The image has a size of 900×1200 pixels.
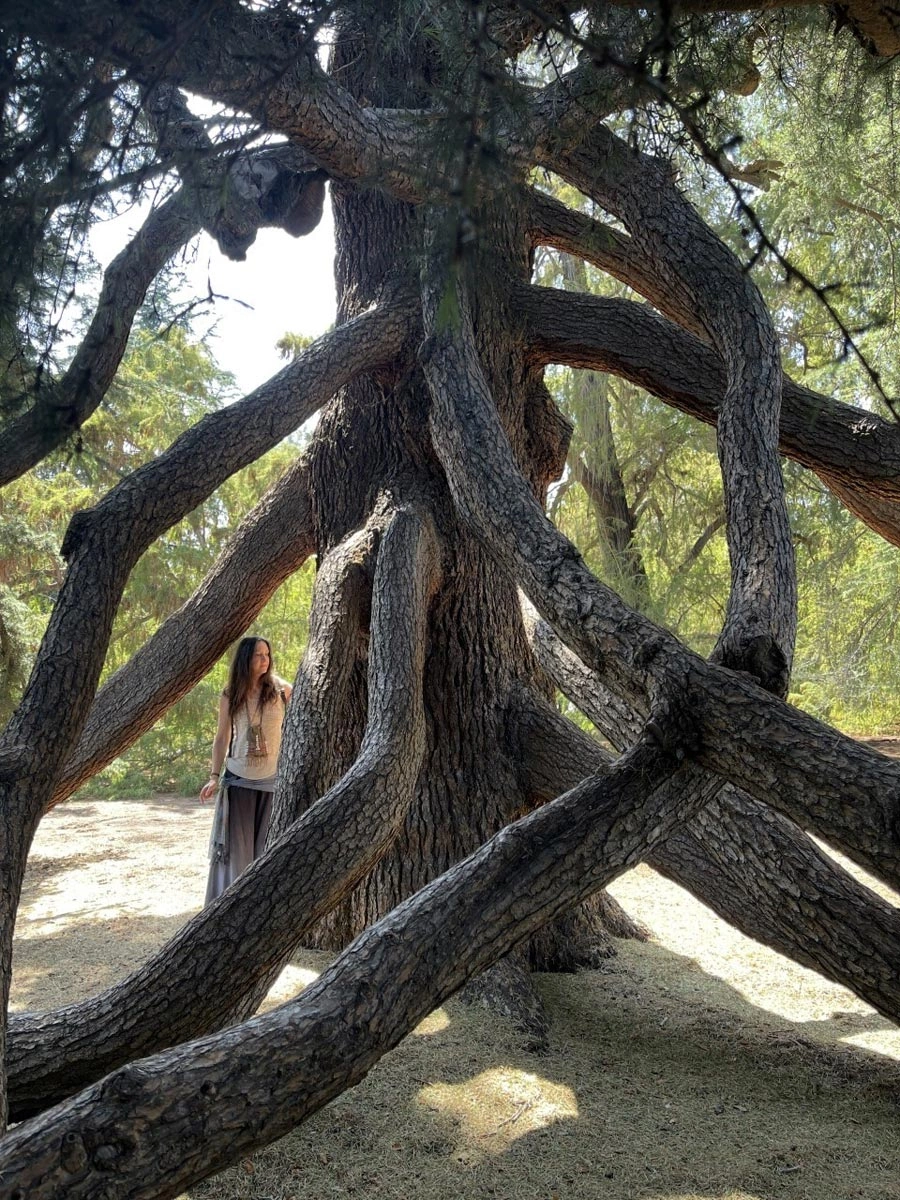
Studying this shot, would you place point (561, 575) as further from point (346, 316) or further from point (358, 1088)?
point (346, 316)

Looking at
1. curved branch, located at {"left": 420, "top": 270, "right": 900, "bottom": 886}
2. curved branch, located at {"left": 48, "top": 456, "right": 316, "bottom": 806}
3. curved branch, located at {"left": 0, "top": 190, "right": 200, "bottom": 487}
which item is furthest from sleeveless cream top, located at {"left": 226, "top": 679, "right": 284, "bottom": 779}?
curved branch, located at {"left": 420, "top": 270, "right": 900, "bottom": 886}

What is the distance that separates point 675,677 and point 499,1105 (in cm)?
148

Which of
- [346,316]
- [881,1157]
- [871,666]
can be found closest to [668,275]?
[346,316]

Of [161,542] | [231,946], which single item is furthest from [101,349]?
[161,542]

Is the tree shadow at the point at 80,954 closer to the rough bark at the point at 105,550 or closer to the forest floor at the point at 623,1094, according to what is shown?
the forest floor at the point at 623,1094

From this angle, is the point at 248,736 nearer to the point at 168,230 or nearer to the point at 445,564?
the point at 445,564

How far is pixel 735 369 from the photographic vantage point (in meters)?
3.68

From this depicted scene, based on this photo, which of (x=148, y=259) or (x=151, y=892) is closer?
(x=148, y=259)

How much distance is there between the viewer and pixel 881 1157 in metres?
2.94

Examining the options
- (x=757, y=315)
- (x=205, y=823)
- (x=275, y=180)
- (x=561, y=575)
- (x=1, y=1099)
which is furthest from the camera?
(x=205, y=823)

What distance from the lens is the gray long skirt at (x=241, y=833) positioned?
511 centimetres

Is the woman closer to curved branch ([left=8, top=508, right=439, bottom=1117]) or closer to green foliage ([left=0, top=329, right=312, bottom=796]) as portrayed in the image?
curved branch ([left=8, top=508, right=439, bottom=1117])

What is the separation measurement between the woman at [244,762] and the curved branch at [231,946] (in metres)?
1.92

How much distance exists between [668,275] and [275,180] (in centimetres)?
184
